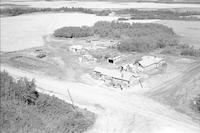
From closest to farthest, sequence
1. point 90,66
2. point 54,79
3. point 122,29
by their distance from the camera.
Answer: point 54,79
point 90,66
point 122,29

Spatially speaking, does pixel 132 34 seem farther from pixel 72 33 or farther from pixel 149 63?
pixel 149 63

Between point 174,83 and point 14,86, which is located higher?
point 14,86

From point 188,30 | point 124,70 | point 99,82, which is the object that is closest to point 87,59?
point 124,70

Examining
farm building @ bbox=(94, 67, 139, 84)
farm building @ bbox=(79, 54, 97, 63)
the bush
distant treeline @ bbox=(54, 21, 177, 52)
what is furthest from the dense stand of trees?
the bush

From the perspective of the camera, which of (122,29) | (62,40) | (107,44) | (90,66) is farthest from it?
(122,29)

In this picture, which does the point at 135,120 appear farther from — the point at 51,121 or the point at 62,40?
the point at 62,40

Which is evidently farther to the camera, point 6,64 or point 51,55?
point 51,55

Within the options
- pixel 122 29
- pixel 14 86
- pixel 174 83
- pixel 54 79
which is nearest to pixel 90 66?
pixel 54 79

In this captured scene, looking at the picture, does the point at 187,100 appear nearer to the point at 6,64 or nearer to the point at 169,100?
the point at 169,100
